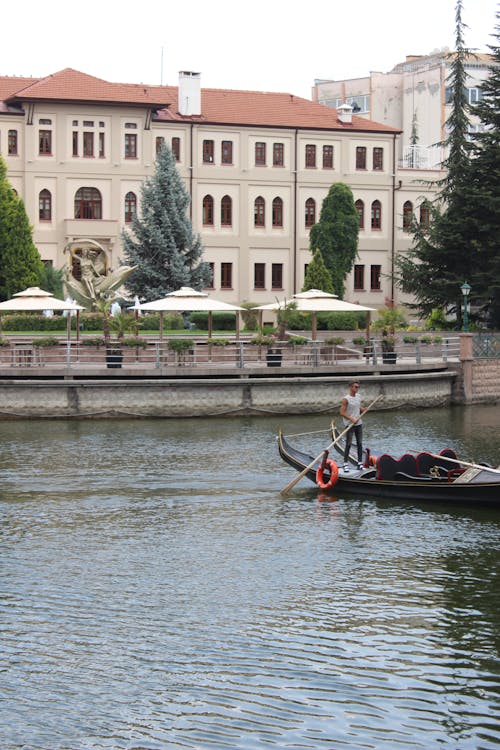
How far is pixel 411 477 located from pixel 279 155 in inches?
2080

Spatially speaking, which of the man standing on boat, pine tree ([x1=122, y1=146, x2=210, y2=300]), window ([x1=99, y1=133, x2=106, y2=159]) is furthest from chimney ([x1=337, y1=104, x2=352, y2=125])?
the man standing on boat

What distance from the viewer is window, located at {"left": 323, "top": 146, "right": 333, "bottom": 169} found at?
76.6 metres

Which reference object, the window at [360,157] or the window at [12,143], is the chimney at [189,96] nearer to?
the window at [12,143]

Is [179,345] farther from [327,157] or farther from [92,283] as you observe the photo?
[327,157]

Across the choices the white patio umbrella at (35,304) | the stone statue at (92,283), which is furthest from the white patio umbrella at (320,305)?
the stone statue at (92,283)

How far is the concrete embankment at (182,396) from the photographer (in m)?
39.4

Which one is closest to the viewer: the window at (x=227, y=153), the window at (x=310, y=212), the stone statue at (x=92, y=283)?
the stone statue at (x=92, y=283)

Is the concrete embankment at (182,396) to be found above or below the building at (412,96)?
below

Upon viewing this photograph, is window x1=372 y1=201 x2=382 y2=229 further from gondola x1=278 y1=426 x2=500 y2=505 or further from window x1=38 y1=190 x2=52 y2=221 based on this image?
gondola x1=278 y1=426 x2=500 y2=505

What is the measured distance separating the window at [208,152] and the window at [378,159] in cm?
1031

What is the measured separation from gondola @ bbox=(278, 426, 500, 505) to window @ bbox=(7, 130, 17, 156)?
47490 millimetres

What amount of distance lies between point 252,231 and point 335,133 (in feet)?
25.4

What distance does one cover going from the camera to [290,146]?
75.6 m

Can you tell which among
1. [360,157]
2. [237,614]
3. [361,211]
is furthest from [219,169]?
[237,614]
